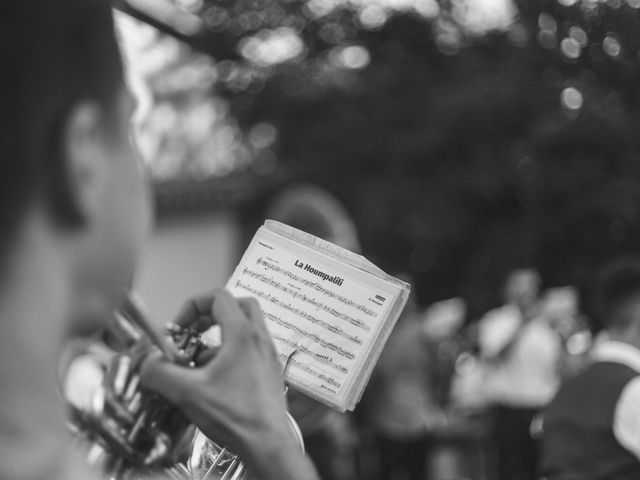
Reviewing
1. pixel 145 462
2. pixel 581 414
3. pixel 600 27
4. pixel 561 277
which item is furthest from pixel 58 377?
pixel 561 277

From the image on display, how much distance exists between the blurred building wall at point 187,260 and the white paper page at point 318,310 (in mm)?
9295

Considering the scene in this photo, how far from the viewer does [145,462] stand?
5.14ft

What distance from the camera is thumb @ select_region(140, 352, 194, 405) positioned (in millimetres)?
1121

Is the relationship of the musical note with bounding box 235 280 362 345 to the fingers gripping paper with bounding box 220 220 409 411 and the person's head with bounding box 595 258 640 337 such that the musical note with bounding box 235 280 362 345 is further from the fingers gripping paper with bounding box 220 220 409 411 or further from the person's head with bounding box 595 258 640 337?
the person's head with bounding box 595 258 640 337

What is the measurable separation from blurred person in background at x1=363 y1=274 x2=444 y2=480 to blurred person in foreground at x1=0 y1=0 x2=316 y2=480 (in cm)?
531

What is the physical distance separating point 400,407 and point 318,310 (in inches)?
188

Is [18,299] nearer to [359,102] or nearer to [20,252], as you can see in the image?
[20,252]

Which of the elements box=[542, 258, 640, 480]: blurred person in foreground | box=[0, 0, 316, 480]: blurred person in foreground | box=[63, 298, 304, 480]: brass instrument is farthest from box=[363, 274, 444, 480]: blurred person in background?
box=[0, 0, 316, 480]: blurred person in foreground

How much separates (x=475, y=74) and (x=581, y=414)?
43.5ft

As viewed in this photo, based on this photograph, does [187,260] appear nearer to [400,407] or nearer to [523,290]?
[523,290]

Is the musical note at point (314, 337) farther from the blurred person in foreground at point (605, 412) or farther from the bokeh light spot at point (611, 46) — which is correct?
the bokeh light spot at point (611, 46)

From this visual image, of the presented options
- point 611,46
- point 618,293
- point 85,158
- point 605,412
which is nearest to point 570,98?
point 611,46

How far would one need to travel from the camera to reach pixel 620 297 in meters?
4.15

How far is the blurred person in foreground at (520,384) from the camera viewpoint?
745 cm
